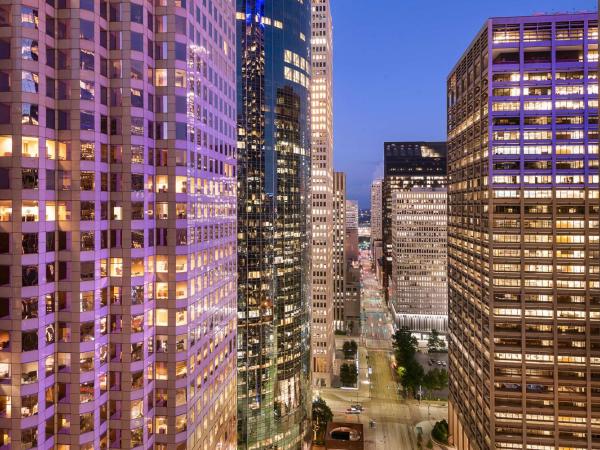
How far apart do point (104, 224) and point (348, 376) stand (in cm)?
14392

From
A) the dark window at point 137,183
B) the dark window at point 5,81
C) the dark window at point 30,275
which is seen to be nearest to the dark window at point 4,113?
the dark window at point 5,81

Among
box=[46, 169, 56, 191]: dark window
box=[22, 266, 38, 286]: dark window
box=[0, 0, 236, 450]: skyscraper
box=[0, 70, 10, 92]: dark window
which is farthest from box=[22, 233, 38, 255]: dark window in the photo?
box=[0, 70, 10, 92]: dark window

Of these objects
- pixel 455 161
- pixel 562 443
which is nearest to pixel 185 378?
pixel 562 443

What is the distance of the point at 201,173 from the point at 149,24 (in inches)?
909

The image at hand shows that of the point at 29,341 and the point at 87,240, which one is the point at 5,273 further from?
the point at 87,240

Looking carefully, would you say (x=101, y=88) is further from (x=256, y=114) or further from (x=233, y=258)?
(x=256, y=114)

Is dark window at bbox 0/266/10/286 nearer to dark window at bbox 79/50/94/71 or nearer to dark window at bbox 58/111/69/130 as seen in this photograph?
dark window at bbox 58/111/69/130

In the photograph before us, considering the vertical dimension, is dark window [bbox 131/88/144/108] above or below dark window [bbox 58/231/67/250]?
above

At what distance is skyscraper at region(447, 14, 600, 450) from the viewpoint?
117938 mm

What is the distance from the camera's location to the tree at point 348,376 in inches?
7392

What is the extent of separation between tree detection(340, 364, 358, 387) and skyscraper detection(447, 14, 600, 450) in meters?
66.2

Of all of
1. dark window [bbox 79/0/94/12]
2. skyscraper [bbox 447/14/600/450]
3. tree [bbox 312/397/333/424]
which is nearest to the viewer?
dark window [bbox 79/0/94/12]

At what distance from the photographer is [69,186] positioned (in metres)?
61.6

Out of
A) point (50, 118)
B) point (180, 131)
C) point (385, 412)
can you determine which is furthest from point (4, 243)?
point (385, 412)
